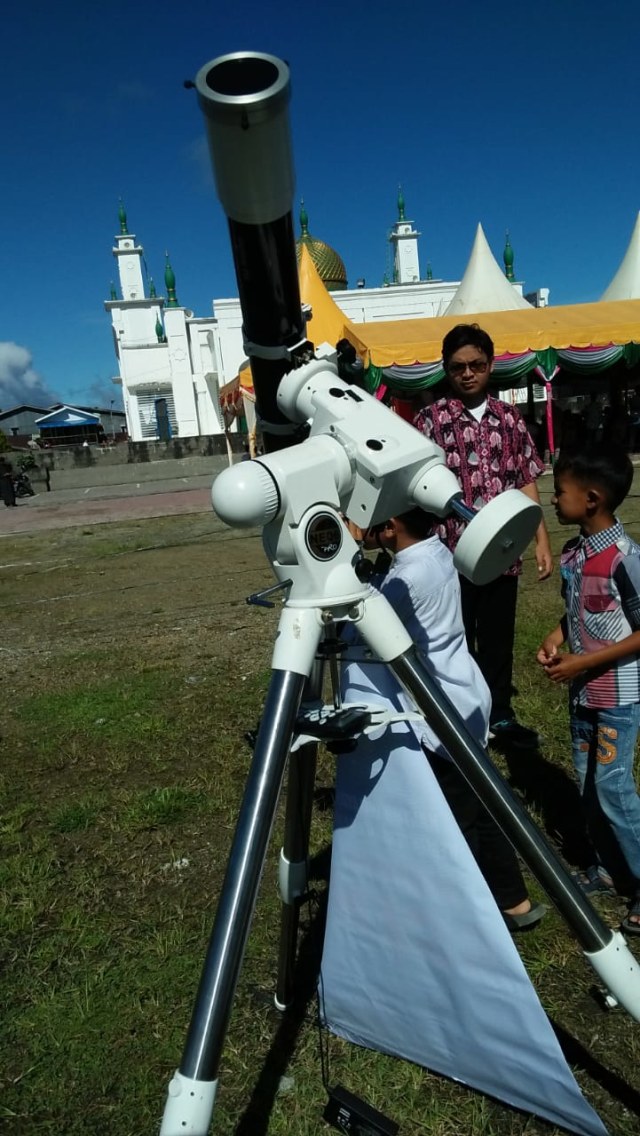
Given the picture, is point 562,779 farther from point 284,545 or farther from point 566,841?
point 284,545

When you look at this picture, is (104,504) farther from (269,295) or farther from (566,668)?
(269,295)

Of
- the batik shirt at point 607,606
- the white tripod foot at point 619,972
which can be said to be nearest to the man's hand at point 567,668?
the batik shirt at point 607,606

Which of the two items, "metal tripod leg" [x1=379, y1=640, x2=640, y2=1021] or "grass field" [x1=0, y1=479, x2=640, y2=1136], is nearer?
"metal tripod leg" [x1=379, y1=640, x2=640, y2=1021]

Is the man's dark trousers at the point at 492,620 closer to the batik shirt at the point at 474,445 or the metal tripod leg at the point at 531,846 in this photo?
the batik shirt at the point at 474,445

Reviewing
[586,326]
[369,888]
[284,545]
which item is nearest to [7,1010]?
[369,888]

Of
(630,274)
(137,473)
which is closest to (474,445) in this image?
(630,274)

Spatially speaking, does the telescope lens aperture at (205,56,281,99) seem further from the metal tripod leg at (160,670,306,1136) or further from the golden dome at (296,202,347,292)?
the golden dome at (296,202,347,292)

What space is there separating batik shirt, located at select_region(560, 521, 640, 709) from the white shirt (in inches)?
16.7

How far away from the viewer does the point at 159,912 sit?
2.59 m

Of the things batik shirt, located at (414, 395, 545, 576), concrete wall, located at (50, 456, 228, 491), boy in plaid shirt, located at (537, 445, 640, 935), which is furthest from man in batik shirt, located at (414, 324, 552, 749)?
concrete wall, located at (50, 456, 228, 491)

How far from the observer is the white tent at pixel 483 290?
1920 centimetres

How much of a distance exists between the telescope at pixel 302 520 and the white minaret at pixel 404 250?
4395 centimetres

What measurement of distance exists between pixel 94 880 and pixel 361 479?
2.09 meters

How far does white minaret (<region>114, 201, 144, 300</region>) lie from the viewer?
41719 mm
